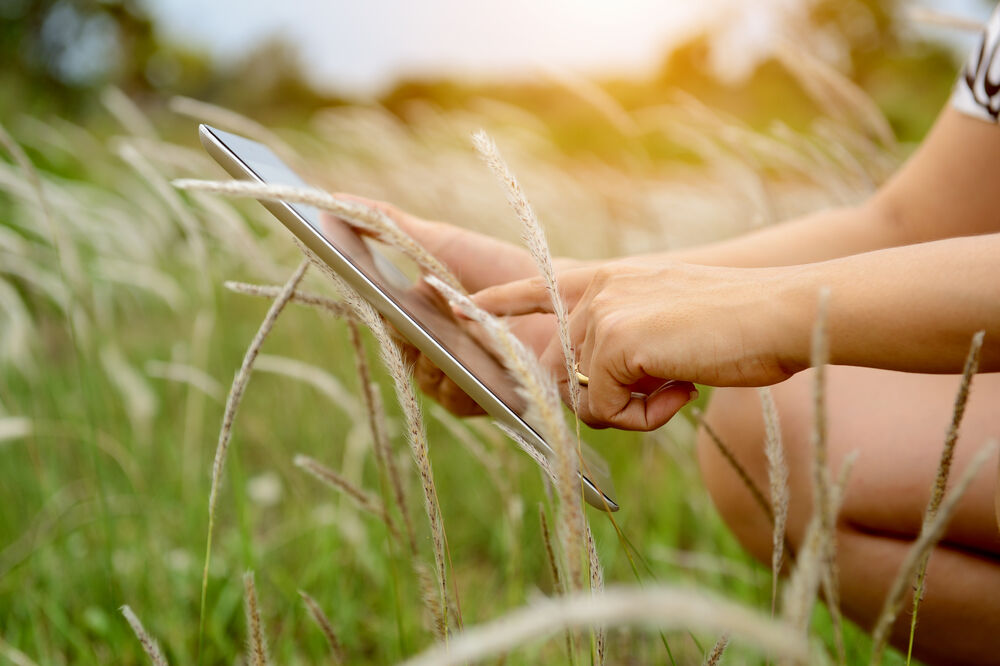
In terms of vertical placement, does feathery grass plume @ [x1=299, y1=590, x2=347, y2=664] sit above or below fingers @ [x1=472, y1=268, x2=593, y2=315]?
below

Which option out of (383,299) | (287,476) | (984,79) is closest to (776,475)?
(383,299)

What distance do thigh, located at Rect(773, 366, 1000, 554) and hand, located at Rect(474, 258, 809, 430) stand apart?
1.38 ft

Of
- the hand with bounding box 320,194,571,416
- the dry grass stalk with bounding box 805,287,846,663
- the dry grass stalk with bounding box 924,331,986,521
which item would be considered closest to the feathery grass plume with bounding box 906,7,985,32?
the hand with bounding box 320,194,571,416

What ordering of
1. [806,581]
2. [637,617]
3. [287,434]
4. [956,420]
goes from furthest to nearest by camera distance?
[287,434] < [956,420] < [806,581] < [637,617]

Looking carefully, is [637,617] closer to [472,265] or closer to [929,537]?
[929,537]

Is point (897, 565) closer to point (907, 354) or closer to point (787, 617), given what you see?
point (907, 354)

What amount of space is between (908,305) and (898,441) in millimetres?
501

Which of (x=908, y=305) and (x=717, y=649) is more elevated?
(x=908, y=305)

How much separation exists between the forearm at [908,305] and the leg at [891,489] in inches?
15.3

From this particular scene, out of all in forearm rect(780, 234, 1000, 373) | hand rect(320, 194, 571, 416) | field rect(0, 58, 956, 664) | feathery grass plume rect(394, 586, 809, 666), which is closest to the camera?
feathery grass plume rect(394, 586, 809, 666)

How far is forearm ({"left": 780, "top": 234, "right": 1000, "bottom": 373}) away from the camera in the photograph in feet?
1.84

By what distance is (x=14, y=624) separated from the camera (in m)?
1.24

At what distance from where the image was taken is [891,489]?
964 millimetres

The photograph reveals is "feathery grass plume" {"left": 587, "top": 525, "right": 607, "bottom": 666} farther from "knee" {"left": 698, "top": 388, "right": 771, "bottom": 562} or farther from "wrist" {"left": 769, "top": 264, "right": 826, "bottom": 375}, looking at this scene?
"knee" {"left": 698, "top": 388, "right": 771, "bottom": 562}
